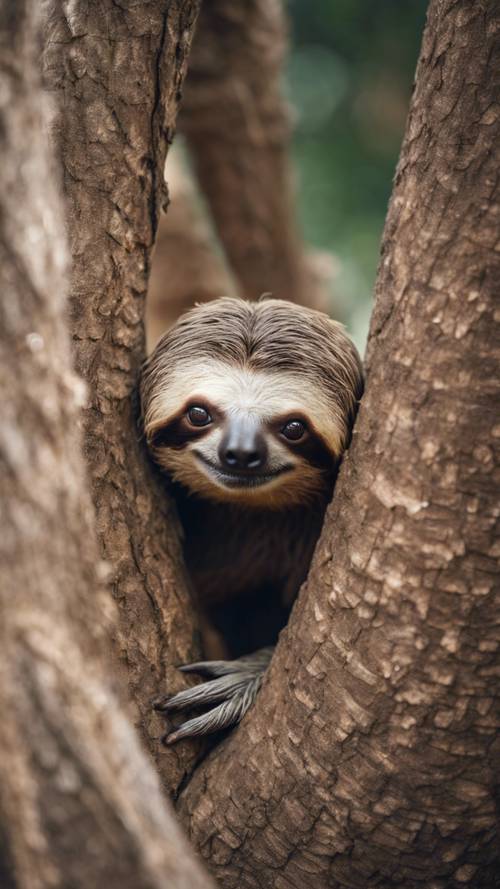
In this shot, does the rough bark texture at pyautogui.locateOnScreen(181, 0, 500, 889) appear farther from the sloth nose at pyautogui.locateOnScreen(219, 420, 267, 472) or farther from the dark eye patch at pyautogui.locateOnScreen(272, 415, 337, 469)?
the dark eye patch at pyautogui.locateOnScreen(272, 415, 337, 469)

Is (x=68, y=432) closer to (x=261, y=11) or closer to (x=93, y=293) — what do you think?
(x=93, y=293)

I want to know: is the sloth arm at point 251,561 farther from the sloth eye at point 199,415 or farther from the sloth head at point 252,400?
the sloth eye at point 199,415

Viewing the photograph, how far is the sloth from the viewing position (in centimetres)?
303

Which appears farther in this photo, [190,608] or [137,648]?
[190,608]

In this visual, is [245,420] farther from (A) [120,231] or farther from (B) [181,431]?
(A) [120,231]

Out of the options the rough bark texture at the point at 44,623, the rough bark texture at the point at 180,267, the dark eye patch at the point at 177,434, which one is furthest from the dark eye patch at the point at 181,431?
the rough bark texture at the point at 180,267

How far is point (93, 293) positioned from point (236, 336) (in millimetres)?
731

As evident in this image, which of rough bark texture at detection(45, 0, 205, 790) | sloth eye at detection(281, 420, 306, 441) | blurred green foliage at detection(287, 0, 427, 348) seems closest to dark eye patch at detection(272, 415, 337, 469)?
sloth eye at detection(281, 420, 306, 441)

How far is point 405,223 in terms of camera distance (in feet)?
7.60

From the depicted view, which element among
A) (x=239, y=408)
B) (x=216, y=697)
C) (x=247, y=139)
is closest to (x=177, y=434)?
(x=239, y=408)

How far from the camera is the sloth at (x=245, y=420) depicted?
119 inches

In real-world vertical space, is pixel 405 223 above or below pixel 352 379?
above

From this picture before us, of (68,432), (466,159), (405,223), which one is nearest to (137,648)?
(68,432)

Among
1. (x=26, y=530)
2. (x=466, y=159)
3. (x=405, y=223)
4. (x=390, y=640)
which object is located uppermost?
(x=466, y=159)
